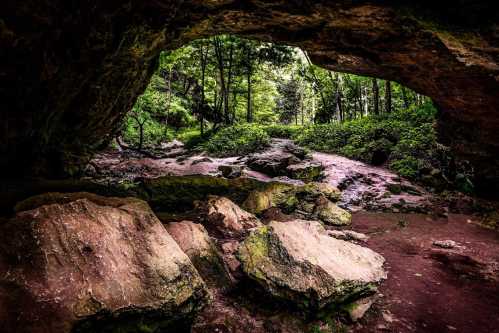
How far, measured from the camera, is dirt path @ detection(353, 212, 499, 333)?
3756 mm

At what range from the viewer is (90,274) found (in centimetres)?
291

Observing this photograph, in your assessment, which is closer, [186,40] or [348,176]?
[186,40]

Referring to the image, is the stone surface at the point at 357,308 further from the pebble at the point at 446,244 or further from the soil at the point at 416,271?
the pebble at the point at 446,244

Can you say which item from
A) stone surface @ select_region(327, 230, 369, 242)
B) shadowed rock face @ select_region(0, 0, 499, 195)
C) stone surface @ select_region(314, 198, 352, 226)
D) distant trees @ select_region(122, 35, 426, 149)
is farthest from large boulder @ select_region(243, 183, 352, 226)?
distant trees @ select_region(122, 35, 426, 149)

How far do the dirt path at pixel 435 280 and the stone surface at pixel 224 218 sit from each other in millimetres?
2916

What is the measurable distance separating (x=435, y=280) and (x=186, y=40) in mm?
7446

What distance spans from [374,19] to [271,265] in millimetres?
4936

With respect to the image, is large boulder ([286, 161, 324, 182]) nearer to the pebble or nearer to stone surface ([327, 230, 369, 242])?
stone surface ([327, 230, 369, 242])

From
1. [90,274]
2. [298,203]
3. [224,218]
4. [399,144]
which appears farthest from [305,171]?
[90,274]

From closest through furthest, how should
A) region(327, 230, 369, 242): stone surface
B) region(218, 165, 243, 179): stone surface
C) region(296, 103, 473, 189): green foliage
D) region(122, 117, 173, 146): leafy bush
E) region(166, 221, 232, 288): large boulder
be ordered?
1. region(166, 221, 232, 288): large boulder
2. region(327, 230, 369, 242): stone surface
3. region(296, 103, 473, 189): green foliage
4. region(218, 165, 243, 179): stone surface
5. region(122, 117, 173, 146): leafy bush

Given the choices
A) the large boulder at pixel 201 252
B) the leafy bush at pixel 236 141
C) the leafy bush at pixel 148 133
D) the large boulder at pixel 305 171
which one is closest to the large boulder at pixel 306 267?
the large boulder at pixel 201 252

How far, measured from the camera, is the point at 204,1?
209 inches

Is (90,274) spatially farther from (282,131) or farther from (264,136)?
(282,131)

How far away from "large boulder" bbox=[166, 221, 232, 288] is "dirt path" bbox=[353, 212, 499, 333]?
6.78ft
